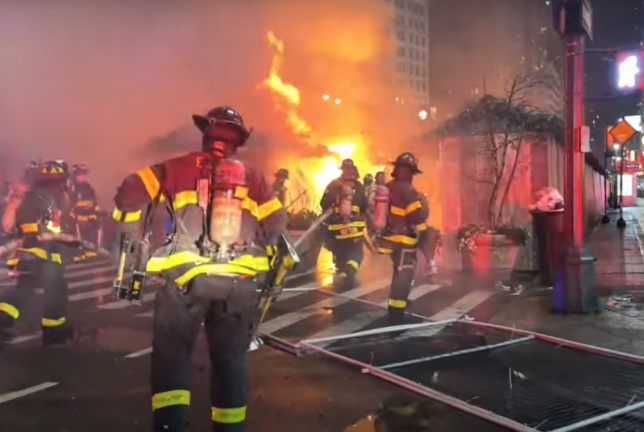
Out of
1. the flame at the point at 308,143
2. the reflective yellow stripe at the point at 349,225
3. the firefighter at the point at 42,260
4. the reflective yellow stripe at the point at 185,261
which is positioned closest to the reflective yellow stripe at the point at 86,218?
the reflective yellow stripe at the point at 349,225

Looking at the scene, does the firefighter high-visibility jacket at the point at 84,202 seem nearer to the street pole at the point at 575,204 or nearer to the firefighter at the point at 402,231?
the firefighter at the point at 402,231

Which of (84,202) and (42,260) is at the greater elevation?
(84,202)

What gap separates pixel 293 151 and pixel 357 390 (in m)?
9.56

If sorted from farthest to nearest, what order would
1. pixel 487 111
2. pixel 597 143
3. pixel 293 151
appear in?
pixel 597 143
pixel 293 151
pixel 487 111

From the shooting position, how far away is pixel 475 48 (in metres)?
16.7

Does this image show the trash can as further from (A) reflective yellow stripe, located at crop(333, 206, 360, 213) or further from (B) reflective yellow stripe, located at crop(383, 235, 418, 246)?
(B) reflective yellow stripe, located at crop(383, 235, 418, 246)

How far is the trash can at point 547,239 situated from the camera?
8211mm

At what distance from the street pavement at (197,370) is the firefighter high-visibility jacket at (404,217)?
30.1 inches

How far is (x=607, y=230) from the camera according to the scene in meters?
20.2

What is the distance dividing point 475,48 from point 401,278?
11814mm

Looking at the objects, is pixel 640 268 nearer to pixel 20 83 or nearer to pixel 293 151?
pixel 293 151

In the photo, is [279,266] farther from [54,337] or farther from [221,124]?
[54,337]

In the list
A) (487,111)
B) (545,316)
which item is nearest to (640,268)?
(487,111)

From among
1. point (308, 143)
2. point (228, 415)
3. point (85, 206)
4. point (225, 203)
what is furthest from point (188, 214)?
point (308, 143)
